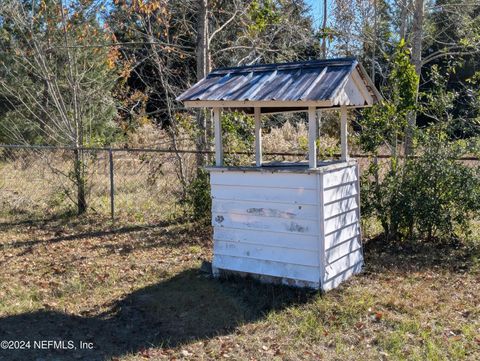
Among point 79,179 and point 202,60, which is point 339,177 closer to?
point 202,60

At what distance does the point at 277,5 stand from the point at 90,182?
5.10 meters

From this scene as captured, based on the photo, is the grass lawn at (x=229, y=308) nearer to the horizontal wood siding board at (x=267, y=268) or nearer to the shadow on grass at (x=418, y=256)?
the shadow on grass at (x=418, y=256)

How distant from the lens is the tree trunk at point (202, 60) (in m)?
8.73

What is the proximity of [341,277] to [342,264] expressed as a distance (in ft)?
0.47

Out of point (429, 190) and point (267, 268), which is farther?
point (429, 190)

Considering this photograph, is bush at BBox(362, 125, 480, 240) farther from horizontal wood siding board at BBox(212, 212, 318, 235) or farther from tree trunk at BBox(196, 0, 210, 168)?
tree trunk at BBox(196, 0, 210, 168)

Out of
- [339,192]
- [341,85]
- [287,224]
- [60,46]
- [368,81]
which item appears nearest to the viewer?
[341,85]

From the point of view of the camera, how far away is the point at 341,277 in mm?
5824

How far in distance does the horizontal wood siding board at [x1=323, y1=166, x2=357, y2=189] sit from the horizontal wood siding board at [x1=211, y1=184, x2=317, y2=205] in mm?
247

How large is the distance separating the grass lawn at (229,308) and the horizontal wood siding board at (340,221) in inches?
26.0

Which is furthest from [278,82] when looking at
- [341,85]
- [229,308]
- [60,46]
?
[60,46]

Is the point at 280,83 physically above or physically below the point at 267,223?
above

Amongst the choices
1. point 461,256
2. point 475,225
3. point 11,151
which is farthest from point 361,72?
point 11,151

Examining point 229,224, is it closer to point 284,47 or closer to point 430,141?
point 430,141
